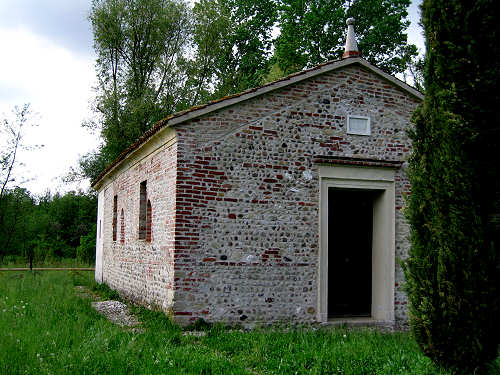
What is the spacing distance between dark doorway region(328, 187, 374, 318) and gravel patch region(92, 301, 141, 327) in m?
4.37

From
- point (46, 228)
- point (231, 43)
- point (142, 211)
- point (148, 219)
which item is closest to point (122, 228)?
point (142, 211)

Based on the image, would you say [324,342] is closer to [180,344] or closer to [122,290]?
[180,344]

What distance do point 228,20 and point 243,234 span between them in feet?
69.3

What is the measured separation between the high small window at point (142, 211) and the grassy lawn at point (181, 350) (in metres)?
3.50

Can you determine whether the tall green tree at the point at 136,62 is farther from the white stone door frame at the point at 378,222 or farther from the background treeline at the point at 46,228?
the white stone door frame at the point at 378,222

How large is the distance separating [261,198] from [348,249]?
3085 mm

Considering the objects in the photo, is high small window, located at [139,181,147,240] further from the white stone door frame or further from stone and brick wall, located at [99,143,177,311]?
the white stone door frame

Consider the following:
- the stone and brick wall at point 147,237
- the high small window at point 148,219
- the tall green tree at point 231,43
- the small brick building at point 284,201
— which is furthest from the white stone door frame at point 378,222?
the tall green tree at point 231,43

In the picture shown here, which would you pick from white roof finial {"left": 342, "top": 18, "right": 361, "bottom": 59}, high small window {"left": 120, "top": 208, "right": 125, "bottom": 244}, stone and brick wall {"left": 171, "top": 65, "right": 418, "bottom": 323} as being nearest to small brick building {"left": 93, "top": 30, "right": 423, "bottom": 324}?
stone and brick wall {"left": 171, "top": 65, "right": 418, "bottom": 323}

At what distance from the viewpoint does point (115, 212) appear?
1728cm

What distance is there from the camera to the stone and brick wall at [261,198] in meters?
9.62

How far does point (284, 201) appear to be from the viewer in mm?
10242

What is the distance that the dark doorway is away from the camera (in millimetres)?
11875

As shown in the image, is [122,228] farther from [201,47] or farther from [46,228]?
[46,228]
